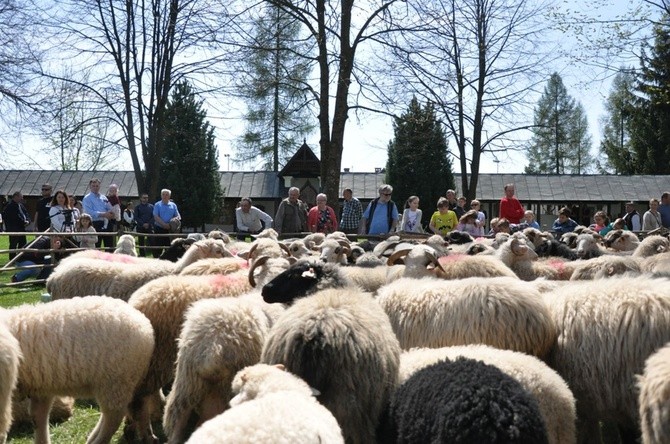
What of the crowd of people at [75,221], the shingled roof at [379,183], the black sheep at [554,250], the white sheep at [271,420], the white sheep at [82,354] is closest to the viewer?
the white sheep at [271,420]

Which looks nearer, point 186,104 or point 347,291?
point 347,291

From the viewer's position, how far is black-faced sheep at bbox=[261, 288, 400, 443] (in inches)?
144

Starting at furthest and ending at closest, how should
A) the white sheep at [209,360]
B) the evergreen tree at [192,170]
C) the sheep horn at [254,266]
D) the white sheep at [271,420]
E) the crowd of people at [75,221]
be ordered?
the evergreen tree at [192,170], the crowd of people at [75,221], the sheep horn at [254,266], the white sheep at [209,360], the white sheep at [271,420]

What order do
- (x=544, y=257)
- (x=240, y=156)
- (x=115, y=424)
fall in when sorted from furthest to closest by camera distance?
1. (x=240, y=156)
2. (x=544, y=257)
3. (x=115, y=424)

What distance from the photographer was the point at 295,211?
12.8 metres

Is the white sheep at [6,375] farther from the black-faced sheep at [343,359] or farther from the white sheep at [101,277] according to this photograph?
the white sheep at [101,277]

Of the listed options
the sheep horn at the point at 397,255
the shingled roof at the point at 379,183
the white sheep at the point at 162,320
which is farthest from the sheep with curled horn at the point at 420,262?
the shingled roof at the point at 379,183

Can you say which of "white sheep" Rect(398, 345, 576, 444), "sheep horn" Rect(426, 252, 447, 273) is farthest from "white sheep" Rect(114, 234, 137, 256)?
"white sheep" Rect(398, 345, 576, 444)

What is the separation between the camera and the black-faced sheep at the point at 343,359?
3662 mm

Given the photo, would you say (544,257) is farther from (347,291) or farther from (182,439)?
(182,439)

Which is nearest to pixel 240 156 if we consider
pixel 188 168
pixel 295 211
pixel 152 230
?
pixel 188 168

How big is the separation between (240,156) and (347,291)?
37075 millimetres

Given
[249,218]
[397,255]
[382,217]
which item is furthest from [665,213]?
[397,255]

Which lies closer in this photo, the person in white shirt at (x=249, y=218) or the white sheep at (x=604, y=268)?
the white sheep at (x=604, y=268)
